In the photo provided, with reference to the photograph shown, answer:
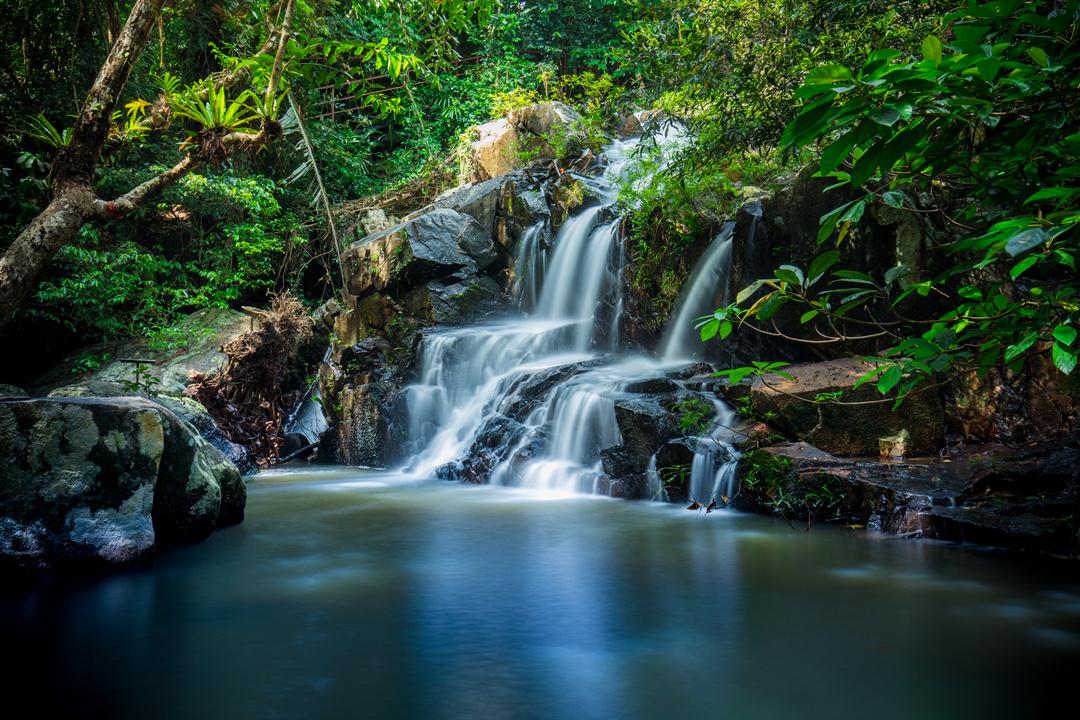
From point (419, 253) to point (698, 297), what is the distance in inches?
193

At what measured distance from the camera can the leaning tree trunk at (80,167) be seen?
390 centimetres

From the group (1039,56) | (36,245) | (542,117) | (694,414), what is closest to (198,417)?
(36,245)

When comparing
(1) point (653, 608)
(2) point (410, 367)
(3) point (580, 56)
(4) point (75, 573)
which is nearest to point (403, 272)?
(2) point (410, 367)

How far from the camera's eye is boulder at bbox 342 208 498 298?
11445mm

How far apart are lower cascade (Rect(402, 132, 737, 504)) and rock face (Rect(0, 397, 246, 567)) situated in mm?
4104

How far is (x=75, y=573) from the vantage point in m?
4.13

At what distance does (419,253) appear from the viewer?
1141cm

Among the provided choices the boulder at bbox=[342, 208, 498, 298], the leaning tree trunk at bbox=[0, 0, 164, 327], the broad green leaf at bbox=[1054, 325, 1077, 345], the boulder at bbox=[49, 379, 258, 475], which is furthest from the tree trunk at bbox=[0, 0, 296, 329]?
the boulder at bbox=[342, 208, 498, 298]

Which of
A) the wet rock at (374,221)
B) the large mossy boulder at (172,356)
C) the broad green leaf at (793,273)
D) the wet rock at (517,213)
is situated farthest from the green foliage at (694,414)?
the wet rock at (374,221)

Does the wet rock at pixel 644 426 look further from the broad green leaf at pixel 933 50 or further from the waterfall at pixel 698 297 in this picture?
the broad green leaf at pixel 933 50

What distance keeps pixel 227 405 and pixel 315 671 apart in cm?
862

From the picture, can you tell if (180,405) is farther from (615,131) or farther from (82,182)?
(615,131)

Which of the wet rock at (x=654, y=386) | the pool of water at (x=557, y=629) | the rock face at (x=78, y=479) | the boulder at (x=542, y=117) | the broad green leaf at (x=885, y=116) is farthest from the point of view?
the boulder at (x=542, y=117)

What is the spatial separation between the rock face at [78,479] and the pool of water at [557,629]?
0.89 ft
